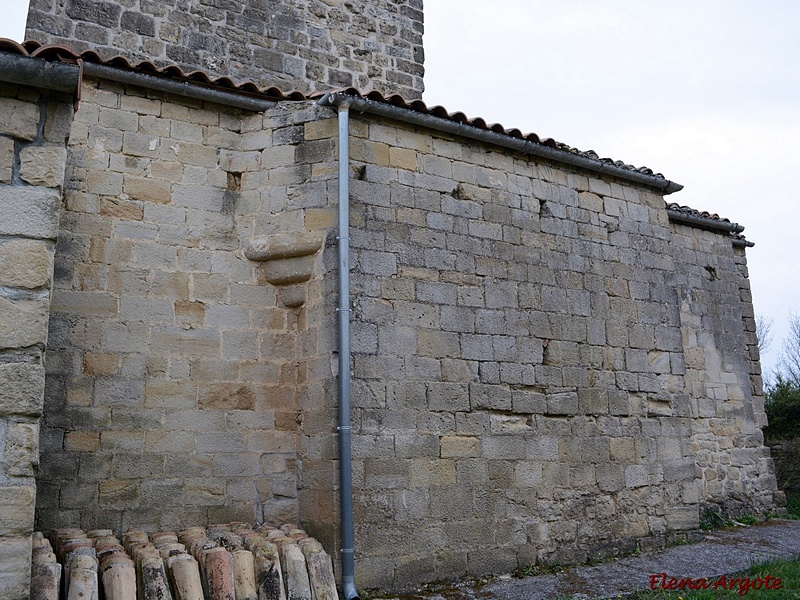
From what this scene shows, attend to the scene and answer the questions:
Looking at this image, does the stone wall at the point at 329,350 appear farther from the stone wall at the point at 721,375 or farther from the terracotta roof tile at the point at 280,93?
the stone wall at the point at 721,375

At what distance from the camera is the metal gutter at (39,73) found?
338 cm

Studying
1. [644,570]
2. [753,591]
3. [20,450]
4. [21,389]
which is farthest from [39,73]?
[753,591]

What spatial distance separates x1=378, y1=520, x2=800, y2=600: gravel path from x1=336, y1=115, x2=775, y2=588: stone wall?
22 centimetres

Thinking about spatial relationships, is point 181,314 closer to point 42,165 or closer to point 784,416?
point 42,165

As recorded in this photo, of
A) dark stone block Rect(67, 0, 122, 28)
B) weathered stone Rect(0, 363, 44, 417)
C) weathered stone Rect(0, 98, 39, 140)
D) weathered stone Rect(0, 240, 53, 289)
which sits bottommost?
weathered stone Rect(0, 363, 44, 417)

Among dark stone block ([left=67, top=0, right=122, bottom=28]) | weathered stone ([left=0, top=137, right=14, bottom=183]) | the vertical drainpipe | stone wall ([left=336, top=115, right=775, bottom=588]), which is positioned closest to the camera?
weathered stone ([left=0, top=137, right=14, bottom=183])

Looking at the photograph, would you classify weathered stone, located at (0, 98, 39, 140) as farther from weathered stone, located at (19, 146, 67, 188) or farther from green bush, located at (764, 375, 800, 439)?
green bush, located at (764, 375, 800, 439)

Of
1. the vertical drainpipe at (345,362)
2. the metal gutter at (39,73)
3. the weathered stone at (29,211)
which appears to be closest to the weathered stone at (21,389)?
the weathered stone at (29,211)

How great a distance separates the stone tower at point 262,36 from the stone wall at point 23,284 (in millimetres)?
4235

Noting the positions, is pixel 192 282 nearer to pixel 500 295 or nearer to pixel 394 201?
pixel 394 201

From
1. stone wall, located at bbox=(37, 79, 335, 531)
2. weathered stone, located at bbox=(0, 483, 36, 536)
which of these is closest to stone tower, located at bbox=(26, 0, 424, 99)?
stone wall, located at bbox=(37, 79, 335, 531)

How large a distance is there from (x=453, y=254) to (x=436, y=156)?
0.87 m

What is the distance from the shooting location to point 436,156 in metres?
6.29

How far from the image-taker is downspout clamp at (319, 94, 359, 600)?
499cm
